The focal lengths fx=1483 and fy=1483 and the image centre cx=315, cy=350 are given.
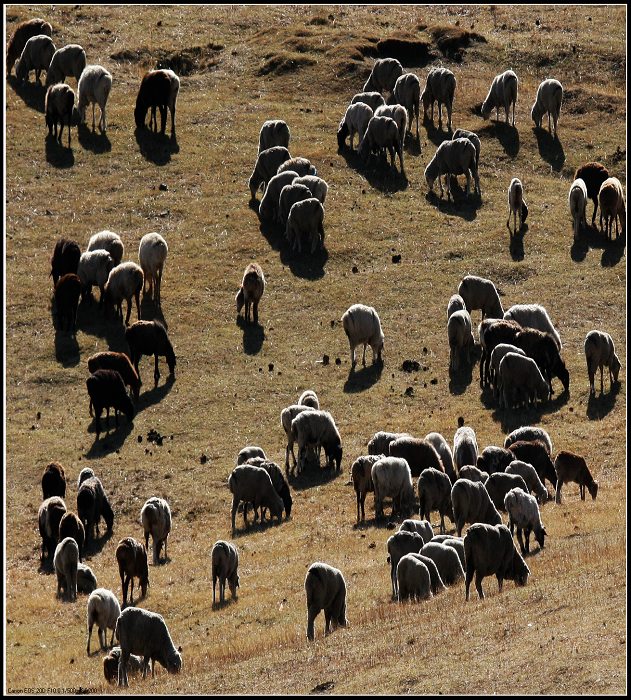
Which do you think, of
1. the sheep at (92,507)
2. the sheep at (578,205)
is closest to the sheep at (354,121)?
the sheep at (578,205)

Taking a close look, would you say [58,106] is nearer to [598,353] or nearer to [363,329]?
[363,329]

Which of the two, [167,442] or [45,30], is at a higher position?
[45,30]

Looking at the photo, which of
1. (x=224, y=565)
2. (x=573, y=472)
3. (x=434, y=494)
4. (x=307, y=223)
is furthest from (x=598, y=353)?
(x=224, y=565)

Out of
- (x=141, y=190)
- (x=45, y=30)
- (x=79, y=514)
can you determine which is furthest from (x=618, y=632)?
(x=45, y=30)

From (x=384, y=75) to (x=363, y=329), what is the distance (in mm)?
21633

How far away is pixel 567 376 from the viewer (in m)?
39.4

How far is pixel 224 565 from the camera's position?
28.5 metres

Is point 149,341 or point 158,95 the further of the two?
point 158,95

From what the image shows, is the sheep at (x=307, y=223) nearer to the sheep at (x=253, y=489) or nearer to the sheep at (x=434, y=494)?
the sheep at (x=253, y=489)

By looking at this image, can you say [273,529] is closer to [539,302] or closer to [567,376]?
[567,376]

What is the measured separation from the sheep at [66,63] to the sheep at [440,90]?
47.3 feet

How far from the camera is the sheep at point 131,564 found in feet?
96.3

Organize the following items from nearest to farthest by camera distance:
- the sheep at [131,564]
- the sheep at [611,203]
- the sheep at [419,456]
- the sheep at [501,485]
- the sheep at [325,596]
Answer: the sheep at [325,596], the sheep at [131,564], the sheep at [501,485], the sheep at [419,456], the sheep at [611,203]

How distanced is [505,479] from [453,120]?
99.7 ft
